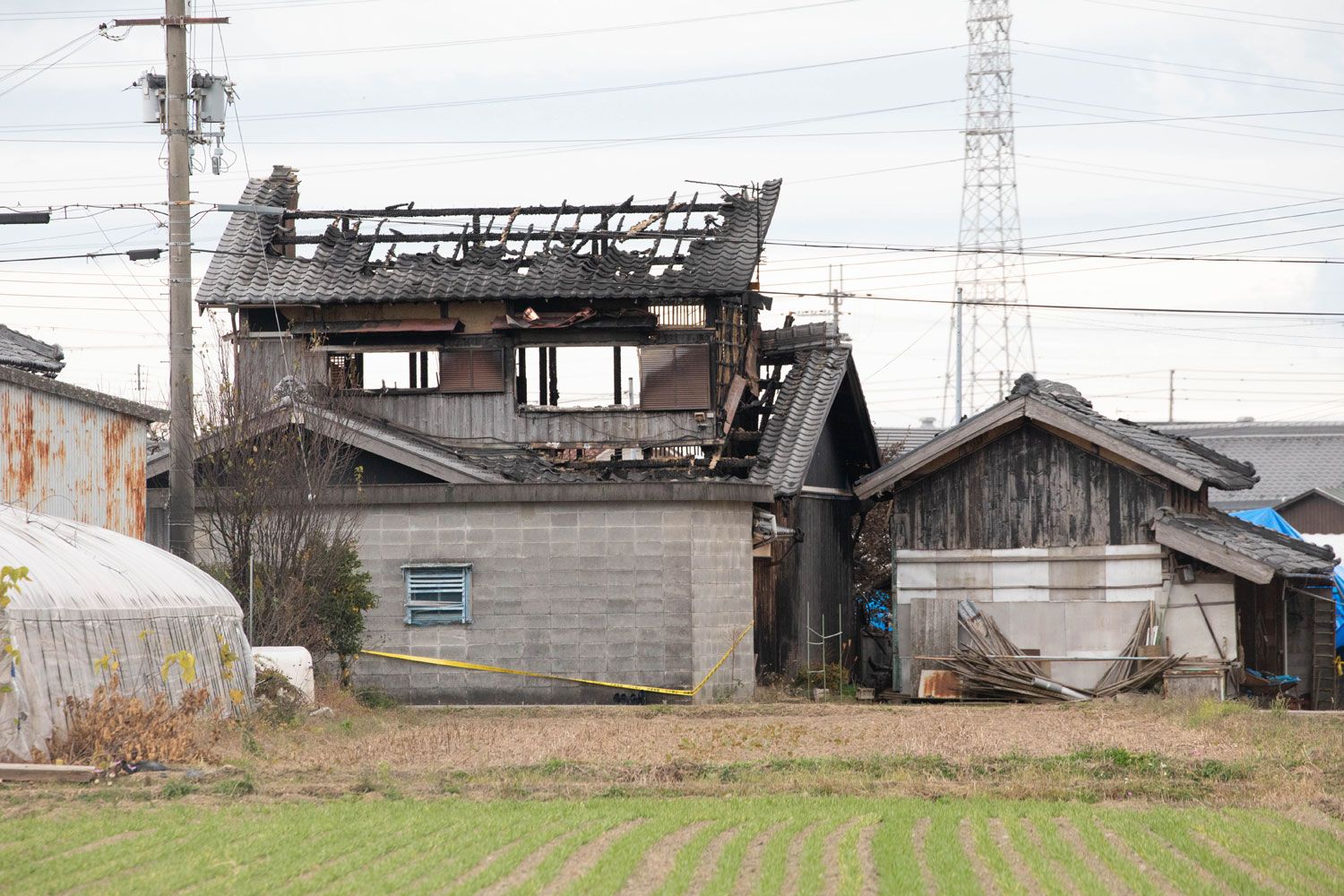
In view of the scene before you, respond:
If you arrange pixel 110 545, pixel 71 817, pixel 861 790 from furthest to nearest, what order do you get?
1. pixel 110 545
2. pixel 861 790
3. pixel 71 817

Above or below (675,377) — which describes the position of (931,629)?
below

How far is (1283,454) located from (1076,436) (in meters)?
37.1

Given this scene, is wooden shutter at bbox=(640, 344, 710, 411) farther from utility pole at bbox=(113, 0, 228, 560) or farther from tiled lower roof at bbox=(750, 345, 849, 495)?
utility pole at bbox=(113, 0, 228, 560)

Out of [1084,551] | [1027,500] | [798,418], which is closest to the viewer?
[1084,551]

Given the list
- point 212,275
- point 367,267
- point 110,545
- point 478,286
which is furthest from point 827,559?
point 110,545

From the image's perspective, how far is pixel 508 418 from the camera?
26906 millimetres

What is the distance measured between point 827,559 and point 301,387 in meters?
9.69

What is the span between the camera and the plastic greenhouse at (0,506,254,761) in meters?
14.3

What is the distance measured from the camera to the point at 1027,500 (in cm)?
2406

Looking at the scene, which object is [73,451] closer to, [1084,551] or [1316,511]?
[1084,551]

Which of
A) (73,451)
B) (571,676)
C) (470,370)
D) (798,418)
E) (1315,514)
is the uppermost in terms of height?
(470,370)

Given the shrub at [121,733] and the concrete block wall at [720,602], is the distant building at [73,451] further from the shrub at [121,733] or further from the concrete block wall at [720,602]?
the concrete block wall at [720,602]

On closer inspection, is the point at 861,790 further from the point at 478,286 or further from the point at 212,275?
the point at 212,275

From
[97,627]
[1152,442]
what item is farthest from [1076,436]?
[97,627]
